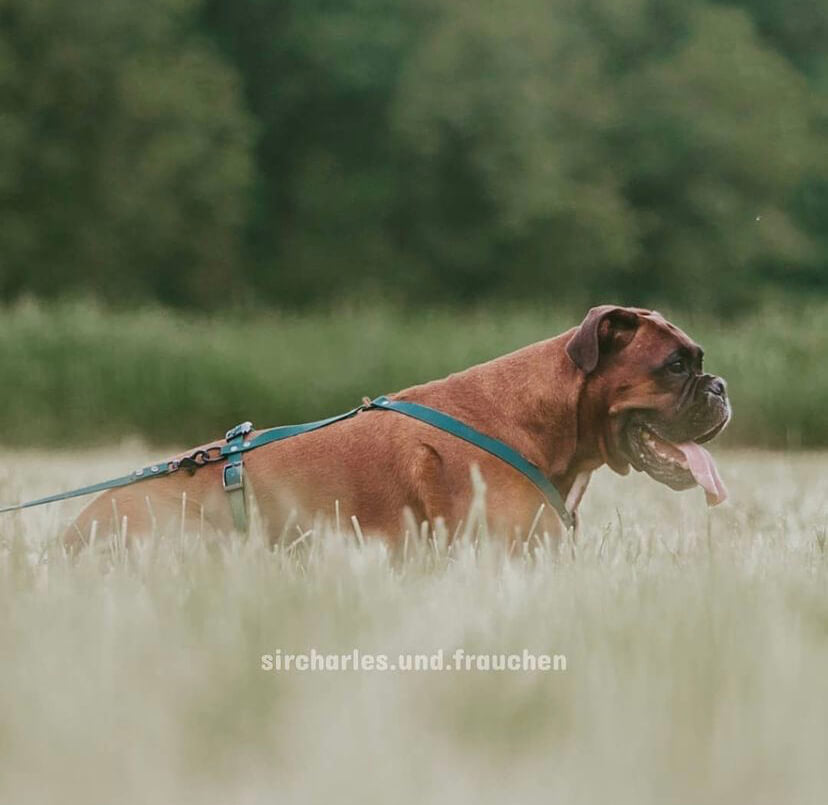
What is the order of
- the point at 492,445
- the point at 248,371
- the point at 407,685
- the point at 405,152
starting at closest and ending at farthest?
the point at 407,685 < the point at 492,445 < the point at 248,371 < the point at 405,152

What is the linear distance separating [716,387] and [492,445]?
2.57ft

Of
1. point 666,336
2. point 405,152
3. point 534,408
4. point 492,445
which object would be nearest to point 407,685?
point 492,445

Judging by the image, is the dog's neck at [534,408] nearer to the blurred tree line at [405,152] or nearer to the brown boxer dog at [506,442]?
the brown boxer dog at [506,442]

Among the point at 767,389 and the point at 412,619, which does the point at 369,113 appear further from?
the point at 412,619

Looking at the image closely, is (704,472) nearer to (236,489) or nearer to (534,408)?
(534,408)

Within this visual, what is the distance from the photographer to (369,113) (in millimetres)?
23109

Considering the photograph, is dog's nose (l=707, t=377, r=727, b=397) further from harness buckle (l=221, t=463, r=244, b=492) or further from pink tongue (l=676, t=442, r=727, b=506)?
harness buckle (l=221, t=463, r=244, b=492)

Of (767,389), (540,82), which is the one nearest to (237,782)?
(767,389)

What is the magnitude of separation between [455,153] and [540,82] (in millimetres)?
1822

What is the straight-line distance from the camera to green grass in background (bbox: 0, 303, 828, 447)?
48.1 ft

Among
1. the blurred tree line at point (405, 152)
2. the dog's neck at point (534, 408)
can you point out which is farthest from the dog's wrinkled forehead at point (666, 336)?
the blurred tree line at point (405, 152)

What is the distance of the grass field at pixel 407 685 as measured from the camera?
6.56 ft

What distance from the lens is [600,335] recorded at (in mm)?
4703

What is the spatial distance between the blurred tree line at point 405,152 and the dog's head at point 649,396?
56.9ft
